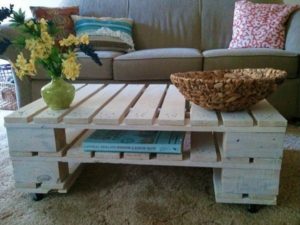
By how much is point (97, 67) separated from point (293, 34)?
1283 mm

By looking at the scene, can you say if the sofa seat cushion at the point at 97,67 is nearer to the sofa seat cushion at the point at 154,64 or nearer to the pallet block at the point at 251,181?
the sofa seat cushion at the point at 154,64

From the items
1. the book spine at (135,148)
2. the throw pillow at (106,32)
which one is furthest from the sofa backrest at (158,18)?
the book spine at (135,148)

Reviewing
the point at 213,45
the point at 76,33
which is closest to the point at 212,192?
the point at 213,45

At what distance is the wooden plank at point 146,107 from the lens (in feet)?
3.19

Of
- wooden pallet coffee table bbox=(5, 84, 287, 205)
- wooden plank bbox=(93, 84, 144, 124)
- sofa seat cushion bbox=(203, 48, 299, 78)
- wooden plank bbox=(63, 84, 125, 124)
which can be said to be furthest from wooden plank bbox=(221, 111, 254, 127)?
sofa seat cushion bbox=(203, 48, 299, 78)

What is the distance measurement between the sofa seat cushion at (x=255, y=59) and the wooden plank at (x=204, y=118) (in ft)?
2.81

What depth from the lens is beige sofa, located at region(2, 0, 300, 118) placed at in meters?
1.77

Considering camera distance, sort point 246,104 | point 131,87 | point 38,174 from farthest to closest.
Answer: point 131,87 → point 38,174 → point 246,104

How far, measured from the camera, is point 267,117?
0.94 m

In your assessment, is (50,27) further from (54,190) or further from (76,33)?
(76,33)

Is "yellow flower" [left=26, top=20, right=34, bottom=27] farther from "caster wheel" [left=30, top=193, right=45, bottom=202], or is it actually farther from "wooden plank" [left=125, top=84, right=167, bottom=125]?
"caster wheel" [left=30, top=193, right=45, bottom=202]

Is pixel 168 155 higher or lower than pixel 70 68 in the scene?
lower

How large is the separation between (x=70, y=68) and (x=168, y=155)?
0.46 meters

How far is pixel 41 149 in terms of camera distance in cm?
105
